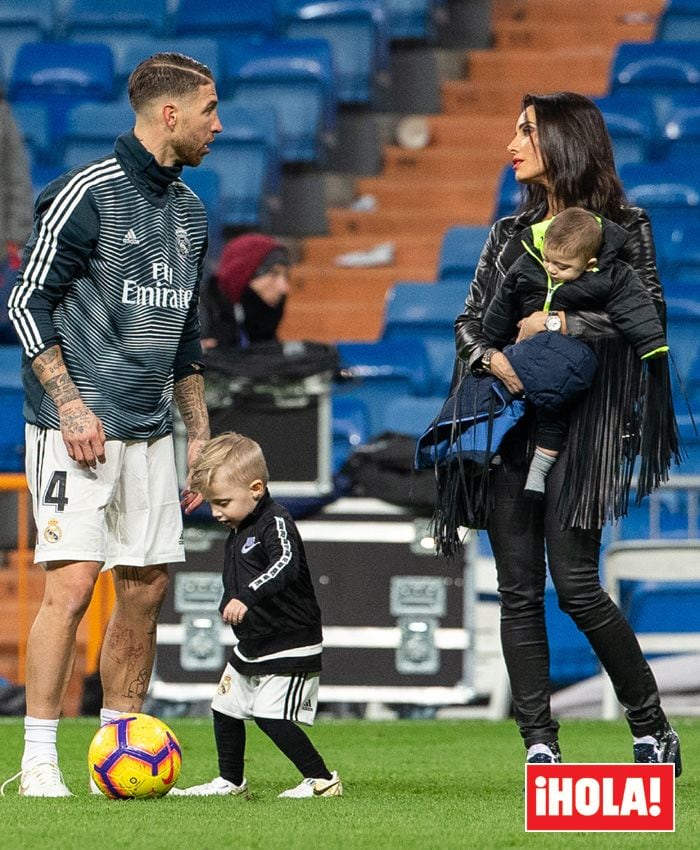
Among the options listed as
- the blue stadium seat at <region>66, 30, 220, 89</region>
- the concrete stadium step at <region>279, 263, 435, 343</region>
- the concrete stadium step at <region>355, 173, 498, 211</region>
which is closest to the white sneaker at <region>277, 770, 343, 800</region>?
the concrete stadium step at <region>279, 263, 435, 343</region>

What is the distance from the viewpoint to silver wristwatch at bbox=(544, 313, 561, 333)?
409 cm

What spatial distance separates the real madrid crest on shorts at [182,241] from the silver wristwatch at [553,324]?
91cm

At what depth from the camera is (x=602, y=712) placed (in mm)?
7172

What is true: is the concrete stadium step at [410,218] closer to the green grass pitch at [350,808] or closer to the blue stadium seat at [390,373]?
the blue stadium seat at [390,373]

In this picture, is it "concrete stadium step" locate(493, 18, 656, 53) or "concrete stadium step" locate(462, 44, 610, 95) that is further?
"concrete stadium step" locate(493, 18, 656, 53)

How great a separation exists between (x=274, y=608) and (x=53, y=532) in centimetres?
54

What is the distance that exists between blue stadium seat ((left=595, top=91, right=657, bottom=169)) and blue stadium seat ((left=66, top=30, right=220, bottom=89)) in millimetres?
2464

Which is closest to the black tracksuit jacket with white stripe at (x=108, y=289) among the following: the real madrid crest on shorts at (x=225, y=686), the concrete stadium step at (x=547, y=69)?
the real madrid crest on shorts at (x=225, y=686)

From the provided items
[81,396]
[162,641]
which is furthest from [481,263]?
[162,641]

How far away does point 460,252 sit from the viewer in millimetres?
9680

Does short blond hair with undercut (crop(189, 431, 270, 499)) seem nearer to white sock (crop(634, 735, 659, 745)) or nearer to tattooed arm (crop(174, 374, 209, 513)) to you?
tattooed arm (crop(174, 374, 209, 513))

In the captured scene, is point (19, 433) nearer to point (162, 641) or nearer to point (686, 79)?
point (162, 641)

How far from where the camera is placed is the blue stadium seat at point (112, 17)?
38.9ft

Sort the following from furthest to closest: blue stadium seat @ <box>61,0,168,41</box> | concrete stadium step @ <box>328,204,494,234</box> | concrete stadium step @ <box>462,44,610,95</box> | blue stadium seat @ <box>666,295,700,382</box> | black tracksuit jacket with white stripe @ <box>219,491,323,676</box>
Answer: blue stadium seat @ <box>61,0,168,41</box> < concrete stadium step @ <box>462,44,610,95</box> < concrete stadium step @ <box>328,204,494,234</box> < blue stadium seat @ <box>666,295,700,382</box> < black tracksuit jacket with white stripe @ <box>219,491,323,676</box>
